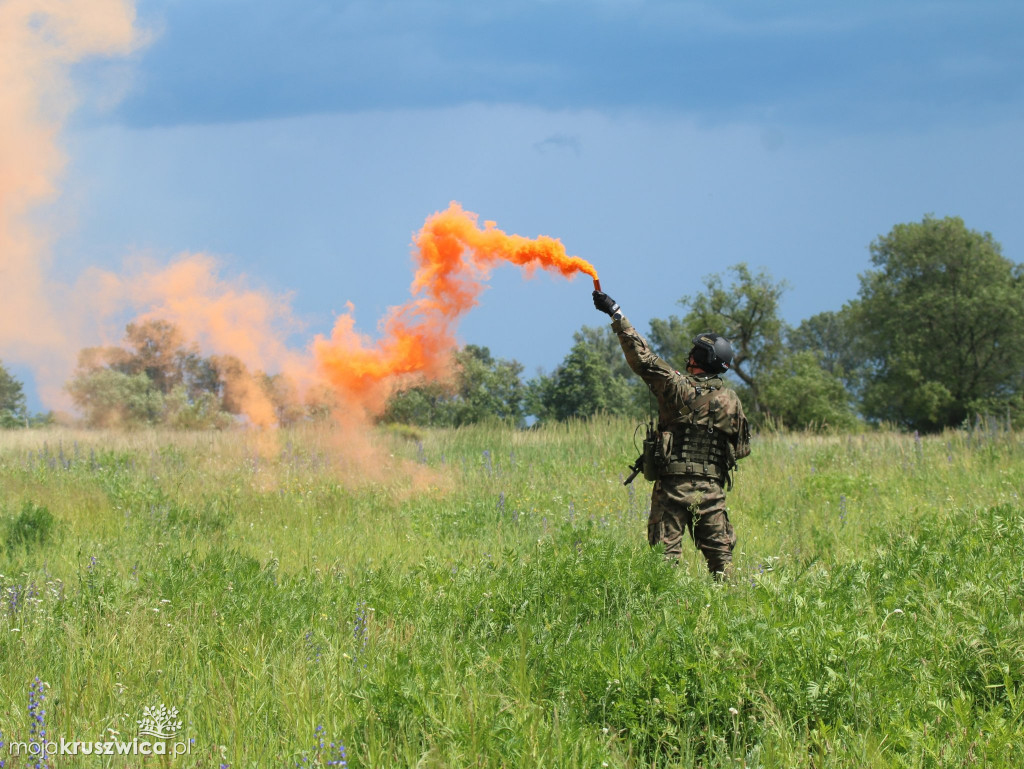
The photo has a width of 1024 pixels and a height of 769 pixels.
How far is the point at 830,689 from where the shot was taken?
13.1 feet

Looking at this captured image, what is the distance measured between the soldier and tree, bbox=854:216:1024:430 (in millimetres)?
43935

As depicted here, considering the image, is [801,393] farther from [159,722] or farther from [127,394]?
[159,722]

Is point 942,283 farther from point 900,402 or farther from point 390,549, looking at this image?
point 390,549

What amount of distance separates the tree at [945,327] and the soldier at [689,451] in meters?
43.9

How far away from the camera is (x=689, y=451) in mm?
6773

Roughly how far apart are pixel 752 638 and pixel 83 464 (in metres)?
12.0

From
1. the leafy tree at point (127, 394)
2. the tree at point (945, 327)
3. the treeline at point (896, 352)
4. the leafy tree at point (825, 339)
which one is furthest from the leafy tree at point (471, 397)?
the leafy tree at point (825, 339)

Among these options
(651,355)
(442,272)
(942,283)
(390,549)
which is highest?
(942,283)

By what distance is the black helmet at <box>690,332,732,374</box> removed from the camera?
23.0ft

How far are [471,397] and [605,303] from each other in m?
Answer: 43.8

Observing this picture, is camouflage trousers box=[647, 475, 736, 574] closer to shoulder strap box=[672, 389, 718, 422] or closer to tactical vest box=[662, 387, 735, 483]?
tactical vest box=[662, 387, 735, 483]

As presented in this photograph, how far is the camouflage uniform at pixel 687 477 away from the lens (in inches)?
262

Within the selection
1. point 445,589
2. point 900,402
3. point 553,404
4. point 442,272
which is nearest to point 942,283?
point 900,402

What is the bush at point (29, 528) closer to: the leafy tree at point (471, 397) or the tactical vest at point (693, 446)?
the tactical vest at point (693, 446)
